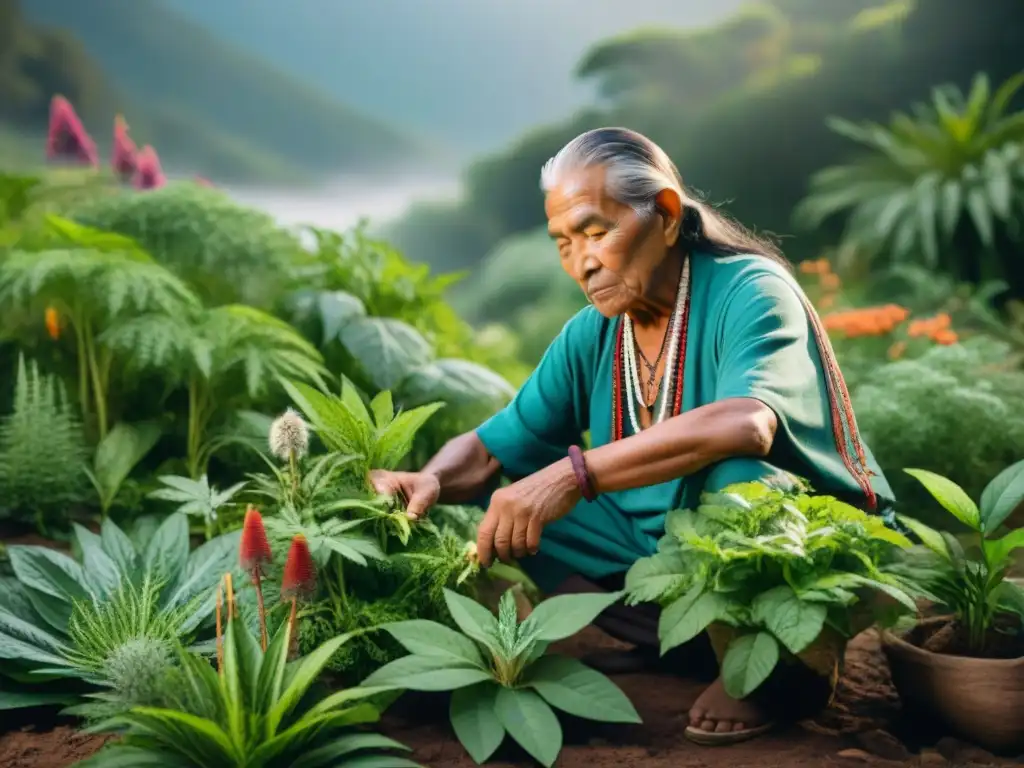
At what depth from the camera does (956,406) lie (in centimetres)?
379

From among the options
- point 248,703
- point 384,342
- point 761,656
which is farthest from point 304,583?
point 384,342

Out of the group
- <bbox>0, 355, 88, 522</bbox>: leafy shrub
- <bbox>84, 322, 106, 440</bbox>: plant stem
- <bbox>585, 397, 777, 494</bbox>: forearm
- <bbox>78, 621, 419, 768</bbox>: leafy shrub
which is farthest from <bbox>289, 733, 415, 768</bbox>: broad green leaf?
<bbox>84, 322, 106, 440</bbox>: plant stem

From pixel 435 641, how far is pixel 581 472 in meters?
0.47

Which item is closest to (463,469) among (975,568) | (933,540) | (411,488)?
(411,488)

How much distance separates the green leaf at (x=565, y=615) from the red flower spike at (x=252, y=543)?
57 cm

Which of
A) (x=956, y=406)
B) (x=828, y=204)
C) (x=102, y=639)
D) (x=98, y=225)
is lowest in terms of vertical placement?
(x=102, y=639)

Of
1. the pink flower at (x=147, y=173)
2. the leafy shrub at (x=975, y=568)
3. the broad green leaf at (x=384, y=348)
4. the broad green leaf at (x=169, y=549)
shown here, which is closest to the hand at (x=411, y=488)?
the broad green leaf at (x=169, y=549)

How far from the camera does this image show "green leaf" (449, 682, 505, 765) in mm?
1933

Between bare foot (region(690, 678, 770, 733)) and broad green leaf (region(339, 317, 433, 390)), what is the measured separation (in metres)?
1.52

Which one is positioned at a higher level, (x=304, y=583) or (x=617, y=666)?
(x=304, y=583)

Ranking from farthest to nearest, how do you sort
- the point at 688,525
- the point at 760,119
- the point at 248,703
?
the point at 760,119, the point at 688,525, the point at 248,703

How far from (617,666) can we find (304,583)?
992mm

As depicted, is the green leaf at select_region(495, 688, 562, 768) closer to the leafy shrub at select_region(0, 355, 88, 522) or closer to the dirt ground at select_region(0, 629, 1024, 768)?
the dirt ground at select_region(0, 629, 1024, 768)

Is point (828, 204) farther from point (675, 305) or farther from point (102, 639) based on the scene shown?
point (102, 639)
